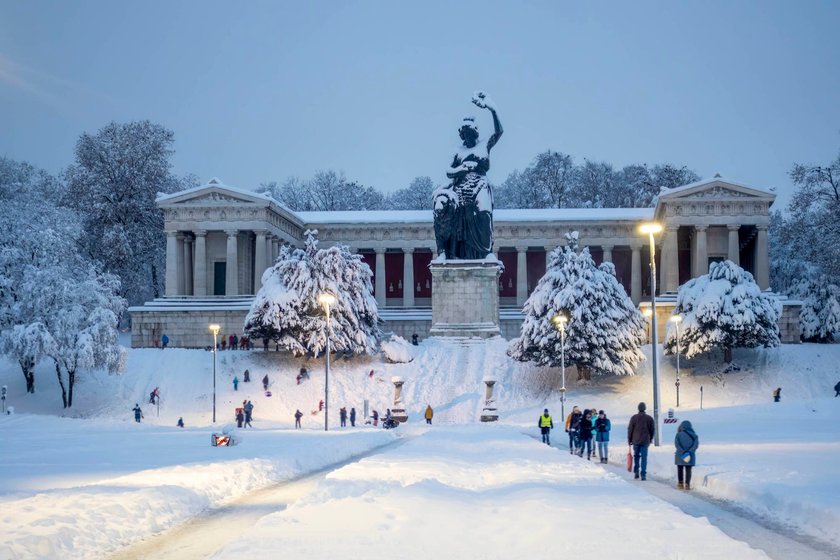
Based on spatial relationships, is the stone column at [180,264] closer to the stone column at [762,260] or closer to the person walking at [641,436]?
the stone column at [762,260]

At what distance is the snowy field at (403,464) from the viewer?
35.5ft

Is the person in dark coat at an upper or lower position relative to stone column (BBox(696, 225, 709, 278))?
lower

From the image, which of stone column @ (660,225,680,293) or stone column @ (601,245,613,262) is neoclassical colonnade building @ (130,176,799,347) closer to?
stone column @ (660,225,680,293)

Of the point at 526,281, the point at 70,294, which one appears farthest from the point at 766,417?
the point at 526,281

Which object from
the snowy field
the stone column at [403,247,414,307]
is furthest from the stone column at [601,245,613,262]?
the snowy field

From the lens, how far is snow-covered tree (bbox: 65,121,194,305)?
7388 cm

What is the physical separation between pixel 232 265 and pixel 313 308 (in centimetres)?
1790

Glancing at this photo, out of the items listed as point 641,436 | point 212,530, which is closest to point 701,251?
point 641,436

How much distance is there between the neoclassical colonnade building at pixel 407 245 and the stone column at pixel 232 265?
8 centimetres

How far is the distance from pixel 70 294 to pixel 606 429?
35.3 meters

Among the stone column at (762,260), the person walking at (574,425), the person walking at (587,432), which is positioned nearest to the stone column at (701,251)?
the stone column at (762,260)

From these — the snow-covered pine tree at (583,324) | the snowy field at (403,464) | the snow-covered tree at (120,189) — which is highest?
the snow-covered tree at (120,189)

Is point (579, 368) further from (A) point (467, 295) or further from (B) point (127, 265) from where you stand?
(B) point (127, 265)

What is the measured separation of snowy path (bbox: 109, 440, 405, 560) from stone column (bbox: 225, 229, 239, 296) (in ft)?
190
